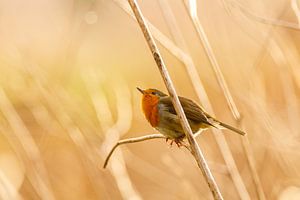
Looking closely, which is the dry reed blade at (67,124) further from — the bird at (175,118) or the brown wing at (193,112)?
the brown wing at (193,112)

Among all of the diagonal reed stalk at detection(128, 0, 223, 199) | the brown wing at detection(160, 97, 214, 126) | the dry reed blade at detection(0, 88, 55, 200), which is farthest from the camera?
the brown wing at detection(160, 97, 214, 126)

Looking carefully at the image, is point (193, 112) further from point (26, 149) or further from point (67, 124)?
point (26, 149)

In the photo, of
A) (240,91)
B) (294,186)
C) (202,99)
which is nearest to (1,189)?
(202,99)

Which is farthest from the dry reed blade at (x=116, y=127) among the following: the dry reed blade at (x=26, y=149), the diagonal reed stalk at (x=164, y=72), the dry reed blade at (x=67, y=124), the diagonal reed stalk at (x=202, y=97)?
the diagonal reed stalk at (x=164, y=72)

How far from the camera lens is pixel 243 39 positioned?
359 centimetres

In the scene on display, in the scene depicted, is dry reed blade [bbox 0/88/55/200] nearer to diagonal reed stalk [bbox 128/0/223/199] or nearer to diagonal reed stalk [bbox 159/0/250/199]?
diagonal reed stalk [bbox 159/0/250/199]

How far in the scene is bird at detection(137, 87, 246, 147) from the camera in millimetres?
2826

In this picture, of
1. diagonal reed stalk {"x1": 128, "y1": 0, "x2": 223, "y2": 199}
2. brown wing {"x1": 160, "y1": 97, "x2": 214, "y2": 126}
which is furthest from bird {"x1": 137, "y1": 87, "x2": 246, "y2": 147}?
diagonal reed stalk {"x1": 128, "y1": 0, "x2": 223, "y2": 199}

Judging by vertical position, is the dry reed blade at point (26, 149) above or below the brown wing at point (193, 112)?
above

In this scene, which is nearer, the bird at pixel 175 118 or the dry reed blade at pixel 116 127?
the dry reed blade at pixel 116 127

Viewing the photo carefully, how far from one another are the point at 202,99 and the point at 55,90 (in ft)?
2.20

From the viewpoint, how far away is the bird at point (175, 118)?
2.83m

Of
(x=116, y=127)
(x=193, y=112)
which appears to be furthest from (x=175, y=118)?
(x=116, y=127)

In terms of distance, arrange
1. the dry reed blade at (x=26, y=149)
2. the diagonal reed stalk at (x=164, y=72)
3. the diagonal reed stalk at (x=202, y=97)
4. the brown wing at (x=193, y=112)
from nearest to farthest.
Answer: the diagonal reed stalk at (x=164, y=72), the diagonal reed stalk at (x=202, y=97), the dry reed blade at (x=26, y=149), the brown wing at (x=193, y=112)
